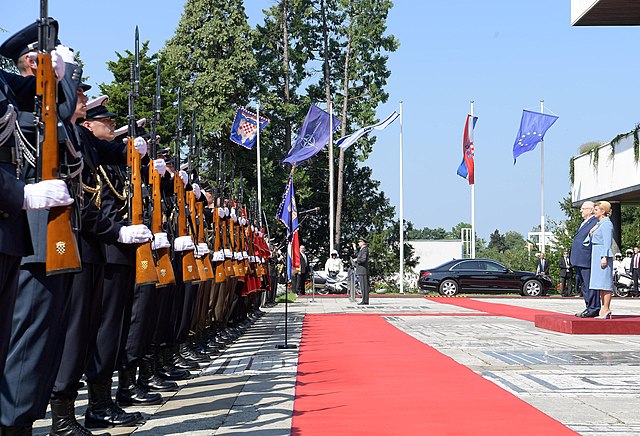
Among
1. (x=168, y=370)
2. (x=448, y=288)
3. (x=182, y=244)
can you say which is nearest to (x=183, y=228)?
(x=182, y=244)

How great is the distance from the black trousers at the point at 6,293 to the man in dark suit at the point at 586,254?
485 inches

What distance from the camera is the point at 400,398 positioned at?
8141mm

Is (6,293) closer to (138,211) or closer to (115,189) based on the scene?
(115,189)

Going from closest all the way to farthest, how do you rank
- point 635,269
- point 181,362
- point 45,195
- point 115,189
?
point 45,195 → point 115,189 → point 181,362 → point 635,269

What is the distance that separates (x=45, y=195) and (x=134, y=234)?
2.38 metres

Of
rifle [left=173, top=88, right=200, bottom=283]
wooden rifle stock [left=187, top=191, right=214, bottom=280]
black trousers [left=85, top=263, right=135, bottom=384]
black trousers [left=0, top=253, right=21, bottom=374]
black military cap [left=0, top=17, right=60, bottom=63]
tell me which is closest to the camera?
black trousers [left=0, top=253, right=21, bottom=374]

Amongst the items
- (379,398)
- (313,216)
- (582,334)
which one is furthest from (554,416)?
(313,216)

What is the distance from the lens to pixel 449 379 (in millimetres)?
9398

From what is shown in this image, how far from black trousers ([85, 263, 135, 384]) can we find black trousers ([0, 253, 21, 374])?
2.19m

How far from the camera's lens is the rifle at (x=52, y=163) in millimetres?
4758

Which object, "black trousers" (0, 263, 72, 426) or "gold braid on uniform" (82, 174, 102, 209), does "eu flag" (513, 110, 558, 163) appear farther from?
"black trousers" (0, 263, 72, 426)

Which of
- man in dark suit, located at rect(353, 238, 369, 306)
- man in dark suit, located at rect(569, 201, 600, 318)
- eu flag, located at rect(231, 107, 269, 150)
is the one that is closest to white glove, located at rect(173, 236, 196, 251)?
man in dark suit, located at rect(569, 201, 600, 318)

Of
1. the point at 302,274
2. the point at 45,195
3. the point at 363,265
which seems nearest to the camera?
the point at 45,195

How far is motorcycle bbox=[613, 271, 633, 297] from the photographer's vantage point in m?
40.5
